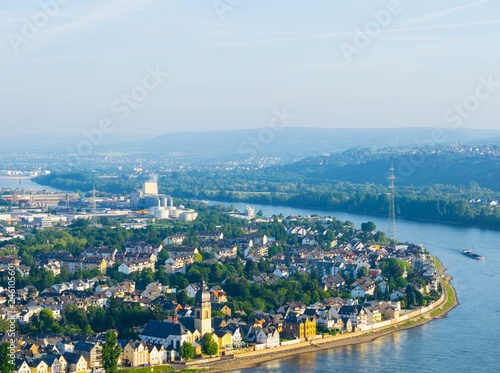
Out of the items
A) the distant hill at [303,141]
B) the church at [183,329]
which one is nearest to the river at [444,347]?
the church at [183,329]

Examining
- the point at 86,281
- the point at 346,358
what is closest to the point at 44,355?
the point at 346,358

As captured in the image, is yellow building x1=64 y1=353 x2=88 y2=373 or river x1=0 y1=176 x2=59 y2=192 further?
river x1=0 y1=176 x2=59 y2=192

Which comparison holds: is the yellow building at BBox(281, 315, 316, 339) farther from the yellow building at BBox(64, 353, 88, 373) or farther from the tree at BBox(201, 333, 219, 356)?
the yellow building at BBox(64, 353, 88, 373)

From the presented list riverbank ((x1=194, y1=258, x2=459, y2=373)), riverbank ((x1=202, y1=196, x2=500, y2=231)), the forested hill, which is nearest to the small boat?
riverbank ((x1=194, y1=258, x2=459, y2=373))

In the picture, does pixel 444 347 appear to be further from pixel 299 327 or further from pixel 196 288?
pixel 196 288

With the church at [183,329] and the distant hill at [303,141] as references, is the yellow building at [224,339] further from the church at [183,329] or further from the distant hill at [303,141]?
the distant hill at [303,141]

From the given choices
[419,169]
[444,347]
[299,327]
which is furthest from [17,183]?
[444,347]

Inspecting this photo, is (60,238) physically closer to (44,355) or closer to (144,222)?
(144,222)
